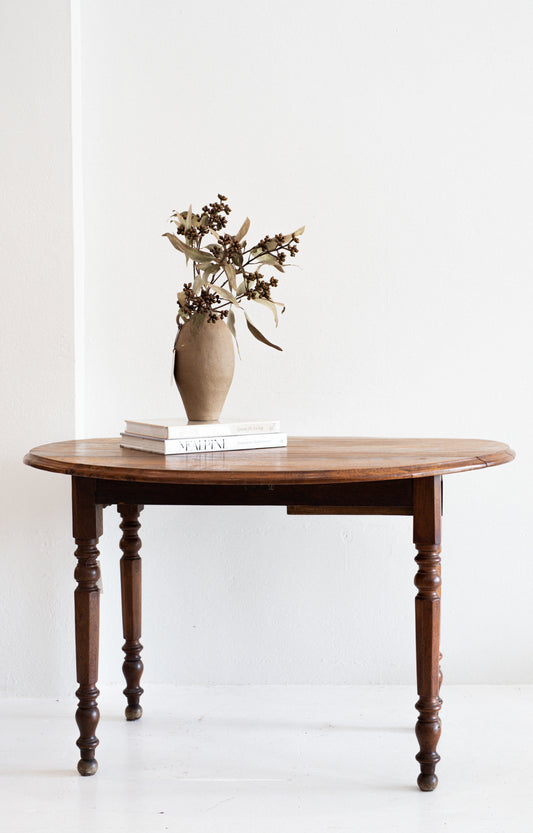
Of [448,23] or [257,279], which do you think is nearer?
[257,279]

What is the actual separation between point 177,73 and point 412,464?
1.40m

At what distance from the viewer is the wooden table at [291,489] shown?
1.59m

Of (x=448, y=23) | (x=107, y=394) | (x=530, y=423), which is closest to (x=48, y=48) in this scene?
(x=107, y=394)

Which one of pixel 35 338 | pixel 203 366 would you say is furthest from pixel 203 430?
pixel 35 338

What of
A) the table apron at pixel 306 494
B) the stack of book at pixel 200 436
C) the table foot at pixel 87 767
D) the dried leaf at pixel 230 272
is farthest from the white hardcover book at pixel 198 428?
the table foot at pixel 87 767

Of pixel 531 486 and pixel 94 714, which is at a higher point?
pixel 531 486

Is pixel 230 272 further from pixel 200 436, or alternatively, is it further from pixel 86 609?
pixel 86 609

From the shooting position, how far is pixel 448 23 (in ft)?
7.67

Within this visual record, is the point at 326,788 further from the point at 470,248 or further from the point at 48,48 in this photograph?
the point at 48,48

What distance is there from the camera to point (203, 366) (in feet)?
6.30

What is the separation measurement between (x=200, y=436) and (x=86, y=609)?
45 centimetres

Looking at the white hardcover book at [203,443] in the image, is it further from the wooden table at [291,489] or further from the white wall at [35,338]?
the white wall at [35,338]

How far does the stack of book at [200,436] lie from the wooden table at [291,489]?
0.03 metres

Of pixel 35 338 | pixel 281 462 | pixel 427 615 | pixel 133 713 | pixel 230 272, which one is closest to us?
pixel 281 462
